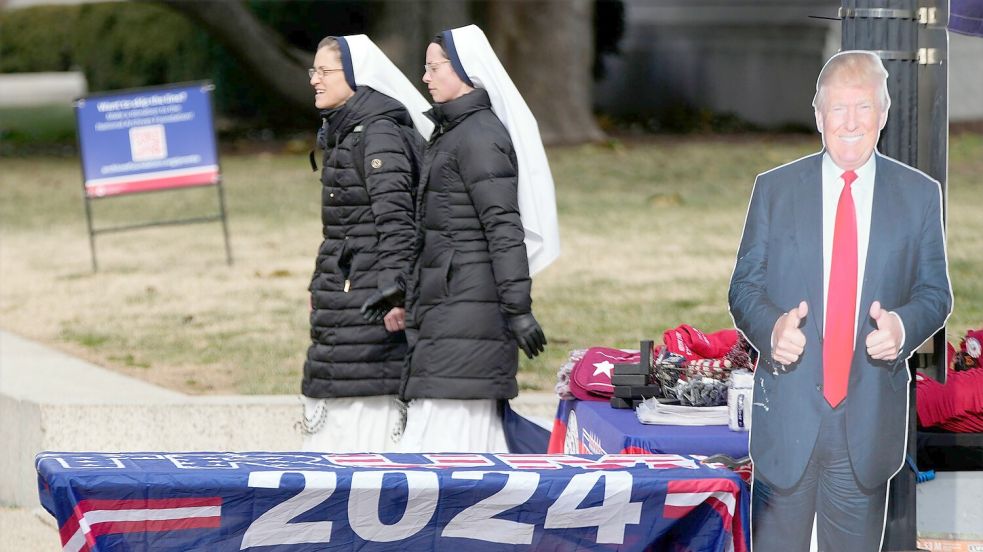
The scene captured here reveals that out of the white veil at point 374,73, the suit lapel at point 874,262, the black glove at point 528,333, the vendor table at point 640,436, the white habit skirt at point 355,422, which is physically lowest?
the white habit skirt at point 355,422

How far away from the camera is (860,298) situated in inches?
169

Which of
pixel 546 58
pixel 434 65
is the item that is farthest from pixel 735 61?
pixel 434 65

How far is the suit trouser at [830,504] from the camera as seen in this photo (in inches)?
171

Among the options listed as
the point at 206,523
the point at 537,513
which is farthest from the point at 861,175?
the point at 206,523

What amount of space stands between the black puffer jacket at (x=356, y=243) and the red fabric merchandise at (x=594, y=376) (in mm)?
729

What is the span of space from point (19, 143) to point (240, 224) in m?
11.2

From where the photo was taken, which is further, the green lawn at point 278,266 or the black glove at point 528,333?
the green lawn at point 278,266

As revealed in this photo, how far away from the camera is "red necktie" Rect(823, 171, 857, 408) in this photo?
4293 mm

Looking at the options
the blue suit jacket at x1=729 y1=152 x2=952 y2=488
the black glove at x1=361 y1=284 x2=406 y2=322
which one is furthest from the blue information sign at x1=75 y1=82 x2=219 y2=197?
the blue suit jacket at x1=729 y1=152 x2=952 y2=488

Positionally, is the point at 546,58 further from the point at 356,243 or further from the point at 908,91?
the point at 908,91

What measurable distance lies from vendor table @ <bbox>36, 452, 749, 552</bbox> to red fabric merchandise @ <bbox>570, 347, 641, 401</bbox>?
1.06m

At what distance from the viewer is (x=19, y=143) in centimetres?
2498

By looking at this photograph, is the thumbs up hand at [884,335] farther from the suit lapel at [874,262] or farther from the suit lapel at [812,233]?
the suit lapel at [812,233]

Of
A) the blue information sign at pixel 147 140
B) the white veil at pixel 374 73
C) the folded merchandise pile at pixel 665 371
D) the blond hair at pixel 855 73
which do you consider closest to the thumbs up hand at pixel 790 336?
the blond hair at pixel 855 73
